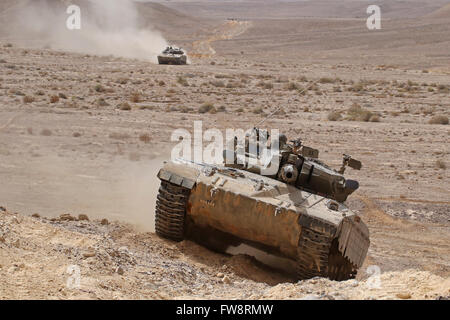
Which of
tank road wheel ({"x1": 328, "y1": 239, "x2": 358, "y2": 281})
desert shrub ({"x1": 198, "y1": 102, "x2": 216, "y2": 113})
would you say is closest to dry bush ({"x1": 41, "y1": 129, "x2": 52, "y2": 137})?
desert shrub ({"x1": 198, "y1": 102, "x2": 216, "y2": 113})

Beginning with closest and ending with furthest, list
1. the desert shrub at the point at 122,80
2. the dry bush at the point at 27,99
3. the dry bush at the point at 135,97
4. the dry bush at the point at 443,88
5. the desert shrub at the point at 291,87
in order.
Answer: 1. the dry bush at the point at 27,99
2. the dry bush at the point at 135,97
3. the desert shrub at the point at 122,80
4. the desert shrub at the point at 291,87
5. the dry bush at the point at 443,88

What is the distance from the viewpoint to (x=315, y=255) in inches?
432

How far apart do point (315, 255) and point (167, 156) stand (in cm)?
1072

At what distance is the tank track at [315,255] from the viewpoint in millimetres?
10883

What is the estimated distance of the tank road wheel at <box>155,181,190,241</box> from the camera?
1199 centimetres

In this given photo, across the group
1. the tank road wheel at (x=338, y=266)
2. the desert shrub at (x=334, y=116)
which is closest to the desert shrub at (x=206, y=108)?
the desert shrub at (x=334, y=116)

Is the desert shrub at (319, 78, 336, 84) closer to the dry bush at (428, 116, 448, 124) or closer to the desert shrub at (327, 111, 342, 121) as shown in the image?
the desert shrub at (327, 111, 342, 121)

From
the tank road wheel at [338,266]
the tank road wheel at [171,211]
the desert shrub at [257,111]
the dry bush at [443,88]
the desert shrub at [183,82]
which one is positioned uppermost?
the desert shrub at [183,82]

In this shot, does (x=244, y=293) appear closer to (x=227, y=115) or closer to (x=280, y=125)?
Result: (x=280, y=125)

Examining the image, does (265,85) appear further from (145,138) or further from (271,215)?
(271,215)

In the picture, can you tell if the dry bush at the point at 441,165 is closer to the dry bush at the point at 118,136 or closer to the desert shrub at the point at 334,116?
the desert shrub at the point at 334,116

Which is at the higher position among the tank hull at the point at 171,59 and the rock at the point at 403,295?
the tank hull at the point at 171,59

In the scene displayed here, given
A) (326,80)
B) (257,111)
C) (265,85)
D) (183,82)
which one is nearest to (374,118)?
(257,111)

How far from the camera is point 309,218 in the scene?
425 inches
